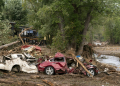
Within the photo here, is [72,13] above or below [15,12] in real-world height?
below

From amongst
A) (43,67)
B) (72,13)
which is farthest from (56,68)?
(72,13)

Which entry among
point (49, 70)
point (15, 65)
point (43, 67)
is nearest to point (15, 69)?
point (15, 65)

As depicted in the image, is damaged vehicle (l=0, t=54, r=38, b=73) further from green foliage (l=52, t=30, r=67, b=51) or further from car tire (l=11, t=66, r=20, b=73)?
green foliage (l=52, t=30, r=67, b=51)

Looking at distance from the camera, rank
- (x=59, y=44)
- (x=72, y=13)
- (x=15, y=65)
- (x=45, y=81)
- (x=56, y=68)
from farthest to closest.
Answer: (x=72, y=13) → (x=59, y=44) → (x=56, y=68) → (x=15, y=65) → (x=45, y=81)

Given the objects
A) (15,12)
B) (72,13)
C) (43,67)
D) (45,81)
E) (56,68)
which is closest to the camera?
(45,81)

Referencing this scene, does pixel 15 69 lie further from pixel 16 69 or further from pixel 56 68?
pixel 56 68

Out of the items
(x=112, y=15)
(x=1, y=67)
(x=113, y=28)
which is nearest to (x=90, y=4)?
(x=112, y=15)

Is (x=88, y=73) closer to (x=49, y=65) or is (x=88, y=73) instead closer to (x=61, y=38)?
(x=49, y=65)

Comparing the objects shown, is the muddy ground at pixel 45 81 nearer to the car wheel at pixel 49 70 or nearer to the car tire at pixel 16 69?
the car tire at pixel 16 69

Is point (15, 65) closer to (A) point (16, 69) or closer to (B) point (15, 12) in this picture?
(A) point (16, 69)

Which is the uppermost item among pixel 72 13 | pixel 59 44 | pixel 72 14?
pixel 72 13

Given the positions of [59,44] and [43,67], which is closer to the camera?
[43,67]

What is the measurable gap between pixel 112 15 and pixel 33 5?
16728 millimetres

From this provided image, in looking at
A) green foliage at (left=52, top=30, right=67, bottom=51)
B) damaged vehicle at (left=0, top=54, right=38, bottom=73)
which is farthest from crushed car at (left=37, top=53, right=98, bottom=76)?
green foliage at (left=52, top=30, right=67, bottom=51)
